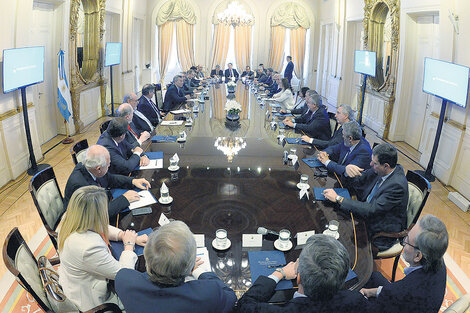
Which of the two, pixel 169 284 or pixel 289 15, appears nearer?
pixel 169 284

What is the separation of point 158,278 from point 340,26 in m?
10.3

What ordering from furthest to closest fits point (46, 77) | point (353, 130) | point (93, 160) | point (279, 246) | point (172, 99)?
1. point (172, 99)
2. point (46, 77)
3. point (353, 130)
4. point (93, 160)
5. point (279, 246)

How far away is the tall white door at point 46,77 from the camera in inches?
240

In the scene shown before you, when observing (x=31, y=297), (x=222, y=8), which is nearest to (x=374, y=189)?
(x=31, y=297)

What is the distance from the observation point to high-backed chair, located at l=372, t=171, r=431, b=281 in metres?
2.68

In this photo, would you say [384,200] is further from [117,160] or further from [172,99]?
[172,99]

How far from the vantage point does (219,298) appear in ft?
4.94

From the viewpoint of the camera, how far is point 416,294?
1.71m

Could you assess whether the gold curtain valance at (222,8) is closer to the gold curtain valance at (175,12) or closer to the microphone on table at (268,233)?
the gold curtain valance at (175,12)

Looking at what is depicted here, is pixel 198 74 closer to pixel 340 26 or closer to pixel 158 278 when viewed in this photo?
pixel 340 26

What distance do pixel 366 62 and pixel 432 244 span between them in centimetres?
678

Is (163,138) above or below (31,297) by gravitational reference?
above

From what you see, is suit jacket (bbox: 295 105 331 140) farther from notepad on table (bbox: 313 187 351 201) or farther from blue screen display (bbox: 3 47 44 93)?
blue screen display (bbox: 3 47 44 93)

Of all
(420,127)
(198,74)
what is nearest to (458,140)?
(420,127)
